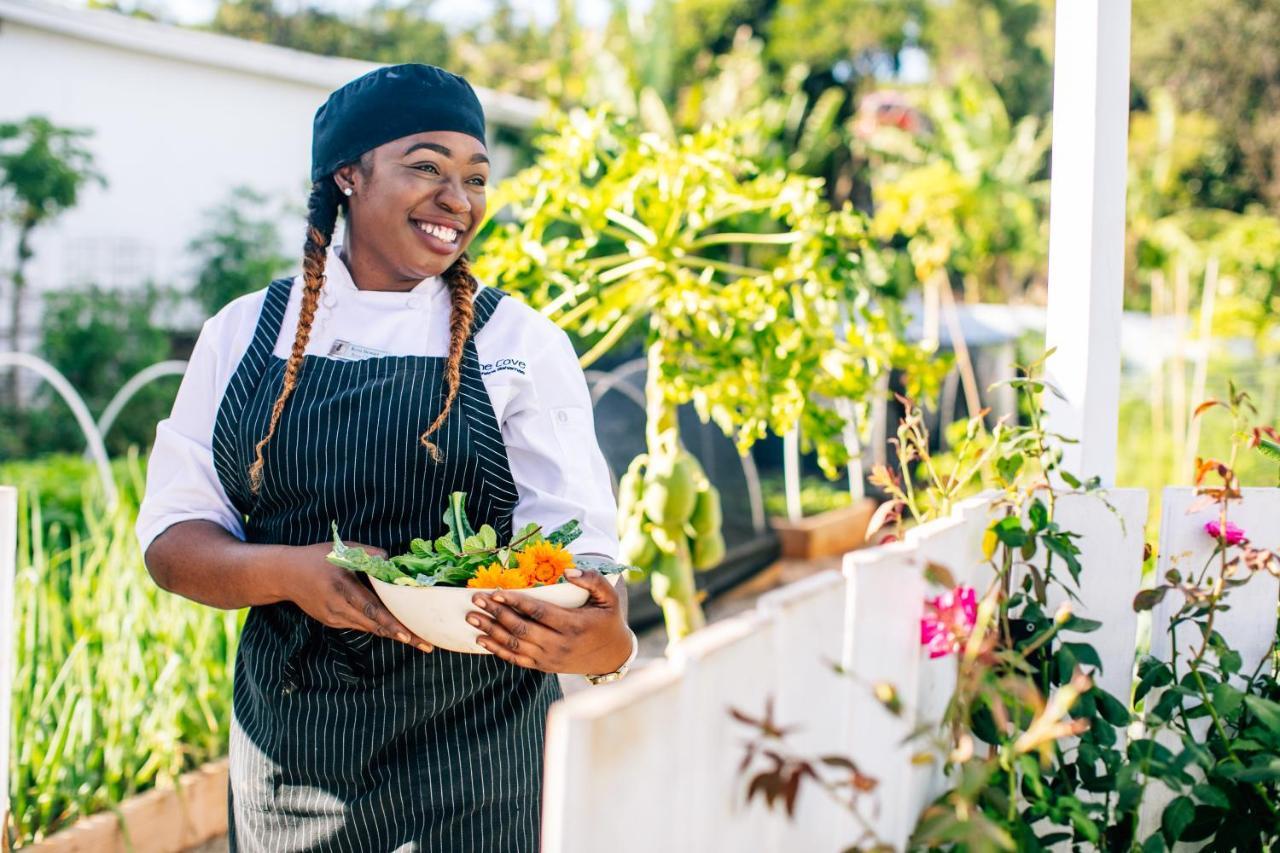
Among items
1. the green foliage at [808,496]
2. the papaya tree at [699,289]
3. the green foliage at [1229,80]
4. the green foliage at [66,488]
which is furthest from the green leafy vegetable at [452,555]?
the green foliage at [1229,80]

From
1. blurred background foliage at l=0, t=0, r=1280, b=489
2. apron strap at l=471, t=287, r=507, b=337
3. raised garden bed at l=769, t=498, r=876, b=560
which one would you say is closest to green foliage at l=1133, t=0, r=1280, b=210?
blurred background foliage at l=0, t=0, r=1280, b=489

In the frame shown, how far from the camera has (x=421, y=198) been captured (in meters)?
1.85

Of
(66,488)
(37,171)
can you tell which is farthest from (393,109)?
(37,171)

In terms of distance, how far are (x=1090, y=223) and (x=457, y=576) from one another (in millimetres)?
1150

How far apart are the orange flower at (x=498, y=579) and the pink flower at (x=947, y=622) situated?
1.61 ft

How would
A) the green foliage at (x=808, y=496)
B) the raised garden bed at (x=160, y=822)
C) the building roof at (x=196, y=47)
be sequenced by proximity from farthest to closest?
the building roof at (x=196, y=47), the green foliage at (x=808, y=496), the raised garden bed at (x=160, y=822)

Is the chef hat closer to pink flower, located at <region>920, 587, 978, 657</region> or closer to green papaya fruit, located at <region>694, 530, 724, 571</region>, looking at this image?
pink flower, located at <region>920, 587, 978, 657</region>

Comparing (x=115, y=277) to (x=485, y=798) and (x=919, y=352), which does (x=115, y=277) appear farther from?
(x=485, y=798)

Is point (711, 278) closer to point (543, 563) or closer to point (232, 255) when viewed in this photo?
point (543, 563)

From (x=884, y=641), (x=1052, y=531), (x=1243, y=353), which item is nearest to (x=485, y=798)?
(x=884, y=641)

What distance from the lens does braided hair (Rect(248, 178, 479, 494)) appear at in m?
1.80

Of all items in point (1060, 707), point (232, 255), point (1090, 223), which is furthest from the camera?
point (232, 255)

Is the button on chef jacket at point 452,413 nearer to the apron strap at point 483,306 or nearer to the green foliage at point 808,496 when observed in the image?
the apron strap at point 483,306

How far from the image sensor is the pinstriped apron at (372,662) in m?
1.78
